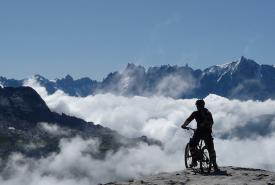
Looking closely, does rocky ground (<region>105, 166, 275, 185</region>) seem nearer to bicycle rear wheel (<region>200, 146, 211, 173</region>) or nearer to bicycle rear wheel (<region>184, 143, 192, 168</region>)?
bicycle rear wheel (<region>200, 146, 211, 173</region>)

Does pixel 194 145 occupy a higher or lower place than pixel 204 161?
higher

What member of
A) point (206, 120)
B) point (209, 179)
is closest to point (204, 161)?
point (206, 120)

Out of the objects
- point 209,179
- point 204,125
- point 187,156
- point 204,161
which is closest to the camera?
point 209,179

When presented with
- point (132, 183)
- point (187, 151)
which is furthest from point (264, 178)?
point (132, 183)

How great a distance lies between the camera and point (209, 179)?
29.9m

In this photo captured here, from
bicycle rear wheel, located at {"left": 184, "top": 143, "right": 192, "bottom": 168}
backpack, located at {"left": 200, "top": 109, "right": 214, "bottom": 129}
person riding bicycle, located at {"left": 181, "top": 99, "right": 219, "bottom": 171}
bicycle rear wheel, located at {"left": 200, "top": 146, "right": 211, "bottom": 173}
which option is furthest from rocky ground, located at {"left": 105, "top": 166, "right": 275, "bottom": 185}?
backpack, located at {"left": 200, "top": 109, "right": 214, "bottom": 129}

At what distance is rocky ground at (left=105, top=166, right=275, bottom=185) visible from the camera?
29.3m

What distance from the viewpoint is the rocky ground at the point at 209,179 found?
29.3 meters

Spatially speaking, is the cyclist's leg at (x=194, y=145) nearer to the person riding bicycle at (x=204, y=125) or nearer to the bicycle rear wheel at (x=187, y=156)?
the person riding bicycle at (x=204, y=125)

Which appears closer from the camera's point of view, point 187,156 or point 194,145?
point 194,145

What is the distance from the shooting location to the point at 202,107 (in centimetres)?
3238

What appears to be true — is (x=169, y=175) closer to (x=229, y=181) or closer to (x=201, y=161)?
(x=201, y=161)

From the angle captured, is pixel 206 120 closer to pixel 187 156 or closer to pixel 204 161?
pixel 204 161

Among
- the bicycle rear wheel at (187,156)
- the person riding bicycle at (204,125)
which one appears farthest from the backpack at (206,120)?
the bicycle rear wheel at (187,156)
